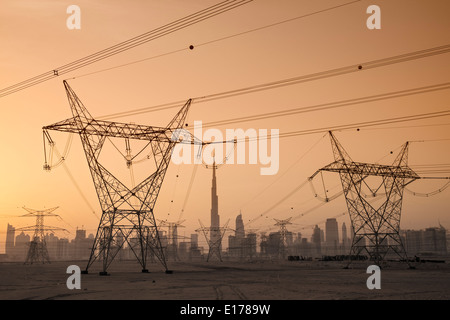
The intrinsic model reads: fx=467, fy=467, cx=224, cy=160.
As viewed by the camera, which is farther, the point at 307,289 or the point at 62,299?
the point at 307,289

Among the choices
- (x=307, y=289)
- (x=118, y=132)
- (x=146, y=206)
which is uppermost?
(x=118, y=132)

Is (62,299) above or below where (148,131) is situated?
below

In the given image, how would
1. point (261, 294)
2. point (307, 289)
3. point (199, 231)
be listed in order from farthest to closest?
point (199, 231), point (307, 289), point (261, 294)
